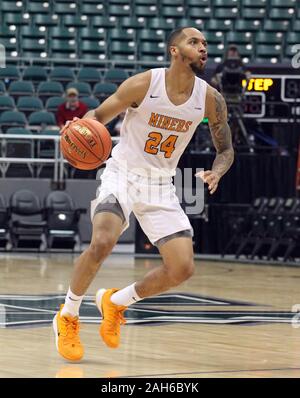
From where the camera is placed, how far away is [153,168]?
711cm

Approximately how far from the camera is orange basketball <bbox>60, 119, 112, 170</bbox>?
22.4ft

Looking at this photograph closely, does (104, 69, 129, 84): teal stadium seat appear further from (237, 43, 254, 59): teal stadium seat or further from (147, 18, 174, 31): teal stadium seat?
(237, 43, 254, 59): teal stadium seat

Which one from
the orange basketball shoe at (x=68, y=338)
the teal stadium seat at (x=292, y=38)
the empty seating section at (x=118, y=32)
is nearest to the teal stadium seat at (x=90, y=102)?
the empty seating section at (x=118, y=32)

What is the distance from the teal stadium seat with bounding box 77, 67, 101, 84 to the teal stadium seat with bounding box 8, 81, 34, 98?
103 cm

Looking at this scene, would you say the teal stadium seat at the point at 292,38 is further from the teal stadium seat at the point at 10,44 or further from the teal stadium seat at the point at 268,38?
the teal stadium seat at the point at 10,44

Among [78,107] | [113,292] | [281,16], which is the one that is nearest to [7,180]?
[78,107]

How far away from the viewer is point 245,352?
739cm

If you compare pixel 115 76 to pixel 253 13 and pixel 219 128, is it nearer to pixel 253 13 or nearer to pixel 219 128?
pixel 253 13

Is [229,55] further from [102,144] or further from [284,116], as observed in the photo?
[102,144]

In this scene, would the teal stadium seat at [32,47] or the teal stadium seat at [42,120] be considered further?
the teal stadium seat at [32,47]

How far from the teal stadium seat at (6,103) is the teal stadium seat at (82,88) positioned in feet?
3.60

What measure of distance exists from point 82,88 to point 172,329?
471 inches

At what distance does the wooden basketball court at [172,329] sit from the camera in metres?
6.51

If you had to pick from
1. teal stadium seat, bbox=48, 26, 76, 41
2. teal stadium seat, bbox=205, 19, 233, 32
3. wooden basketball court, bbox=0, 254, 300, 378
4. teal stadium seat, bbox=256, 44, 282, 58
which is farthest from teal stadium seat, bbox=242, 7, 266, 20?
wooden basketball court, bbox=0, 254, 300, 378
